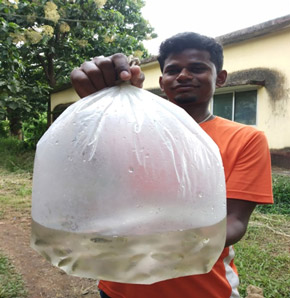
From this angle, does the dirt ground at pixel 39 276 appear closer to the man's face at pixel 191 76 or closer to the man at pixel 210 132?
the man at pixel 210 132

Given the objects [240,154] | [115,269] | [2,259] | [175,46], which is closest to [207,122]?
[240,154]

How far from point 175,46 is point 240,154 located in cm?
47

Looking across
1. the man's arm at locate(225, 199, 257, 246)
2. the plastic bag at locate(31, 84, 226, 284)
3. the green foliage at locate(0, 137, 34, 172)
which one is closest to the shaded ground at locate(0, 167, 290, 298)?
the man's arm at locate(225, 199, 257, 246)

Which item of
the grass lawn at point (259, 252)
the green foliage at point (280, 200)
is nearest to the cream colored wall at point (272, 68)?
the grass lawn at point (259, 252)

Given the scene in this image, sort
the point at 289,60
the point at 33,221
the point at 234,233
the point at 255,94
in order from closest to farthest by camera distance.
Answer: the point at 33,221 → the point at 234,233 → the point at 289,60 → the point at 255,94

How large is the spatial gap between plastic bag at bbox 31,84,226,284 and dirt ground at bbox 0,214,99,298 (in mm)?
1963

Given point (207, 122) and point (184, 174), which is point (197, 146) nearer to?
point (184, 174)

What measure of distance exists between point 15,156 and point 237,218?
9361 millimetres

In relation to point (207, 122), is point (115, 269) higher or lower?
lower

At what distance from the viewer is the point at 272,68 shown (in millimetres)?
6035

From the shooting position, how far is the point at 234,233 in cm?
91

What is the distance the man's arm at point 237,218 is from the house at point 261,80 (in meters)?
5.36

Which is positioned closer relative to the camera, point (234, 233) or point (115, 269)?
point (115, 269)

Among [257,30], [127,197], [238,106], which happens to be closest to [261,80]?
[238,106]
